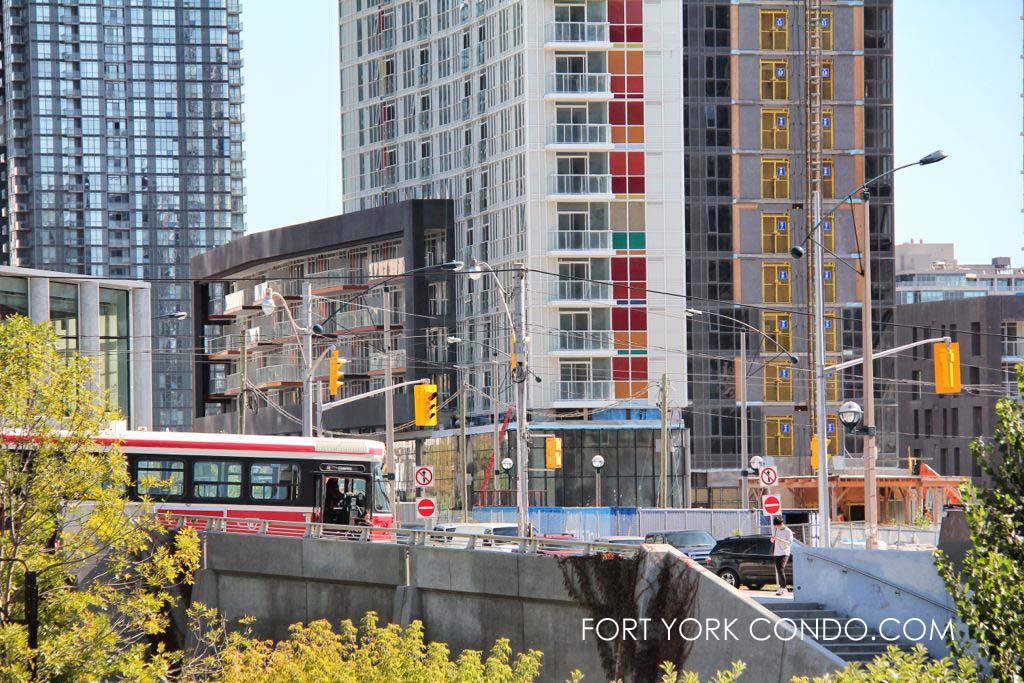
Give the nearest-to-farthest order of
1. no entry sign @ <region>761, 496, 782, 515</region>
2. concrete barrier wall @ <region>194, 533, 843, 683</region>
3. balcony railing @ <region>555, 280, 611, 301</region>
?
concrete barrier wall @ <region>194, 533, 843, 683</region> → no entry sign @ <region>761, 496, 782, 515</region> → balcony railing @ <region>555, 280, 611, 301</region>

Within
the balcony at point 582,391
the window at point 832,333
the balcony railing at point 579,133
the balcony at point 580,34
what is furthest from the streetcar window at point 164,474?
the window at point 832,333

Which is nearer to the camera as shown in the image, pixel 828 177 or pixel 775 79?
pixel 828 177

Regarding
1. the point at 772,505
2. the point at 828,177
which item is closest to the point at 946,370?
the point at 772,505

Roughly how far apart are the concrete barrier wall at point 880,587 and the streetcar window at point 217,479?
639 inches

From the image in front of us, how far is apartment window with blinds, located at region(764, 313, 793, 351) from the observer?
100062 millimetres

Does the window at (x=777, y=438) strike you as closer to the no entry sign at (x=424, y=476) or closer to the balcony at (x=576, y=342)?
the balcony at (x=576, y=342)

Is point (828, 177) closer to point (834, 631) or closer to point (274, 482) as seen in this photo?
point (274, 482)

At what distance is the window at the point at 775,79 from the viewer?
333ft

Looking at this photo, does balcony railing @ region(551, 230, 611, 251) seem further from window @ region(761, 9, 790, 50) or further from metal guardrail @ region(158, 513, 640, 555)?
metal guardrail @ region(158, 513, 640, 555)

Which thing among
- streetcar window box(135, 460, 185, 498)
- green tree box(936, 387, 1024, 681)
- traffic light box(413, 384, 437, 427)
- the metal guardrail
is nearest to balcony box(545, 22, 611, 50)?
traffic light box(413, 384, 437, 427)

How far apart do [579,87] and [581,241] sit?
8091 millimetres

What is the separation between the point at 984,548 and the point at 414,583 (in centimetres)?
2221

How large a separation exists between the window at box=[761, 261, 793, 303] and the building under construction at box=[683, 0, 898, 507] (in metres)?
0.06

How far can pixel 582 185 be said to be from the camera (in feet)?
303
